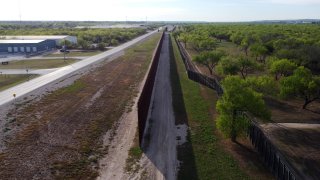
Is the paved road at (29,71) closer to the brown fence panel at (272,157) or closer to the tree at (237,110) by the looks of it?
the tree at (237,110)

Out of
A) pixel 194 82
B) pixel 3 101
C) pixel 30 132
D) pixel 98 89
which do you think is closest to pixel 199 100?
pixel 194 82

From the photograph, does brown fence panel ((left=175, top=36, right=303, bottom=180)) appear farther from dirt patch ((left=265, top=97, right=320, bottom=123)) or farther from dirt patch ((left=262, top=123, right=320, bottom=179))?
dirt patch ((left=265, top=97, right=320, bottom=123))

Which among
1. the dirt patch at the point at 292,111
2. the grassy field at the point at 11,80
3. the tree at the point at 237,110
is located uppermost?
the tree at the point at 237,110

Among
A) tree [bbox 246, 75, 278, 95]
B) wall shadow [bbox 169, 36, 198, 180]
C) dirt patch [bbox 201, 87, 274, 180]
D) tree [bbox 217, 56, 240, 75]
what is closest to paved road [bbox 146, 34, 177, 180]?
wall shadow [bbox 169, 36, 198, 180]

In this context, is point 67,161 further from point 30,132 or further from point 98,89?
point 98,89

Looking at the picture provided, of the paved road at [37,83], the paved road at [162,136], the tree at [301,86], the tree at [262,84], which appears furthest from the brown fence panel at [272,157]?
the paved road at [37,83]

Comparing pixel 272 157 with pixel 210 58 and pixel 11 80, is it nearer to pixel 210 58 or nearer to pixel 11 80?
pixel 210 58

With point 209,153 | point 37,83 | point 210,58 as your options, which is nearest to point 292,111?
point 209,153
